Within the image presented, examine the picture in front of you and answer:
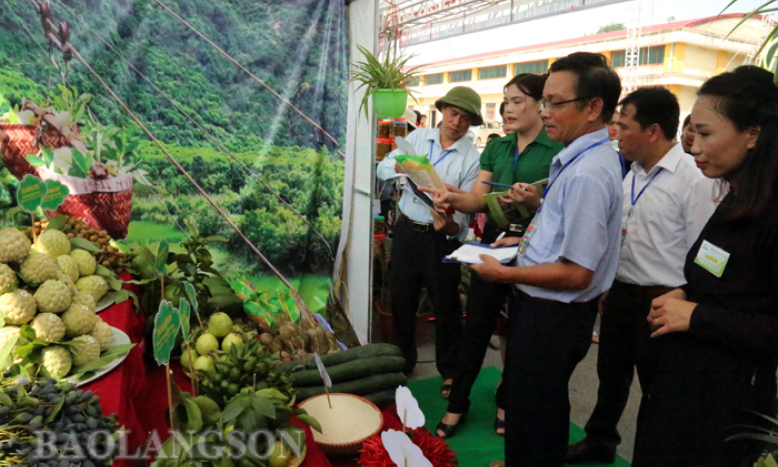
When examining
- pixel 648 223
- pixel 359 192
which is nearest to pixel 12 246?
pixel 359 192

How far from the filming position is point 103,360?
1.31m

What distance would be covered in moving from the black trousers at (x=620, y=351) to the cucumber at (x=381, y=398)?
1.05 meters

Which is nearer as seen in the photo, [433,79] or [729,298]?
[729,298]

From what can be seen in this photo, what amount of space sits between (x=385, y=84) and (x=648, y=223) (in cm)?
159

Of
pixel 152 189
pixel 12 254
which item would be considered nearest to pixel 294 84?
pixel 152 189

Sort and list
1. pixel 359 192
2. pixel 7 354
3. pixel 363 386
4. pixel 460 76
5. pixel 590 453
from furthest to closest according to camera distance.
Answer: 1. pixel 460 76
2. pixel 359 192
3. pixel 590 453
4. pixel 363 386
5. pixel 7 354

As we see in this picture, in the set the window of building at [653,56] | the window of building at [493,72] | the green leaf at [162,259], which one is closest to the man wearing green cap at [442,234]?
the green leaf at [162,259]

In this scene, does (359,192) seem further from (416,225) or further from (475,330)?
(475,330)

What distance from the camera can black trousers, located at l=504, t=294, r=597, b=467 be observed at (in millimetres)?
1528

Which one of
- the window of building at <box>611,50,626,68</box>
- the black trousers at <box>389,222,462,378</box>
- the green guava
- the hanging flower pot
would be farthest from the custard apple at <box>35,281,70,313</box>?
the window of building at <box>611,50,626,68</box>

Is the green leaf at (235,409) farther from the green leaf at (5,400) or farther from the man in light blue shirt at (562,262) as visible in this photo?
the man in light blue shirt at (562,262)

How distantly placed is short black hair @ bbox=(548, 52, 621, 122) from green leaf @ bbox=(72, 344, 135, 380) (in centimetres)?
149

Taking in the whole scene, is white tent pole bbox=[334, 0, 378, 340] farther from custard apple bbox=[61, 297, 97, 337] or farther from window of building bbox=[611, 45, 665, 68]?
window of building bbox=[611, 45, 665, 68]

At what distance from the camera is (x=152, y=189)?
288cm
